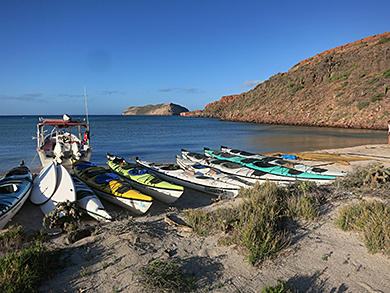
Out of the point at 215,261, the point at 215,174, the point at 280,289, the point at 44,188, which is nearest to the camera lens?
the point at 280,289

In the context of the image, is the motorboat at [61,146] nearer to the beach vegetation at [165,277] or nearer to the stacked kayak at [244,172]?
the stacked kayak at [244,172]

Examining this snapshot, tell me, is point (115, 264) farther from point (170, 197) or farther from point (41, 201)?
point (41, 201)

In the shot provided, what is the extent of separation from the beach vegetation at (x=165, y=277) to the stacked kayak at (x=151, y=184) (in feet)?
17.0

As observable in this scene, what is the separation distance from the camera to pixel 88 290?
3.46m

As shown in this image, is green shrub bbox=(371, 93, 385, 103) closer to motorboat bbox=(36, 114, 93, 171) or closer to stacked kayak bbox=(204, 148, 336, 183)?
stacked kayak bbox=(204, 148, 336, 183)

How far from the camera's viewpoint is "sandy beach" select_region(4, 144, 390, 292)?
3.45 metres

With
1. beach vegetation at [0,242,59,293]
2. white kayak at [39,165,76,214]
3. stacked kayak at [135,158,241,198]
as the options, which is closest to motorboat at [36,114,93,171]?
white kayak at [39,165,76,214]

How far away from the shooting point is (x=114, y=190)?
29.6 ft

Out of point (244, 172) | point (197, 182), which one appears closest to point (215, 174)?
point (197, 182)

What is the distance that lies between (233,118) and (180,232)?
77.7m

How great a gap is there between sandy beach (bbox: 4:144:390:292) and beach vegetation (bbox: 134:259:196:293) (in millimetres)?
117

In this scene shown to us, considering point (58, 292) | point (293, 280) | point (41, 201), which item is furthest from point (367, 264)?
point (41, 201)

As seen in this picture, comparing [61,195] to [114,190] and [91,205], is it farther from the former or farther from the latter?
[114,190]

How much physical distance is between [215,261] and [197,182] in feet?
21.1
